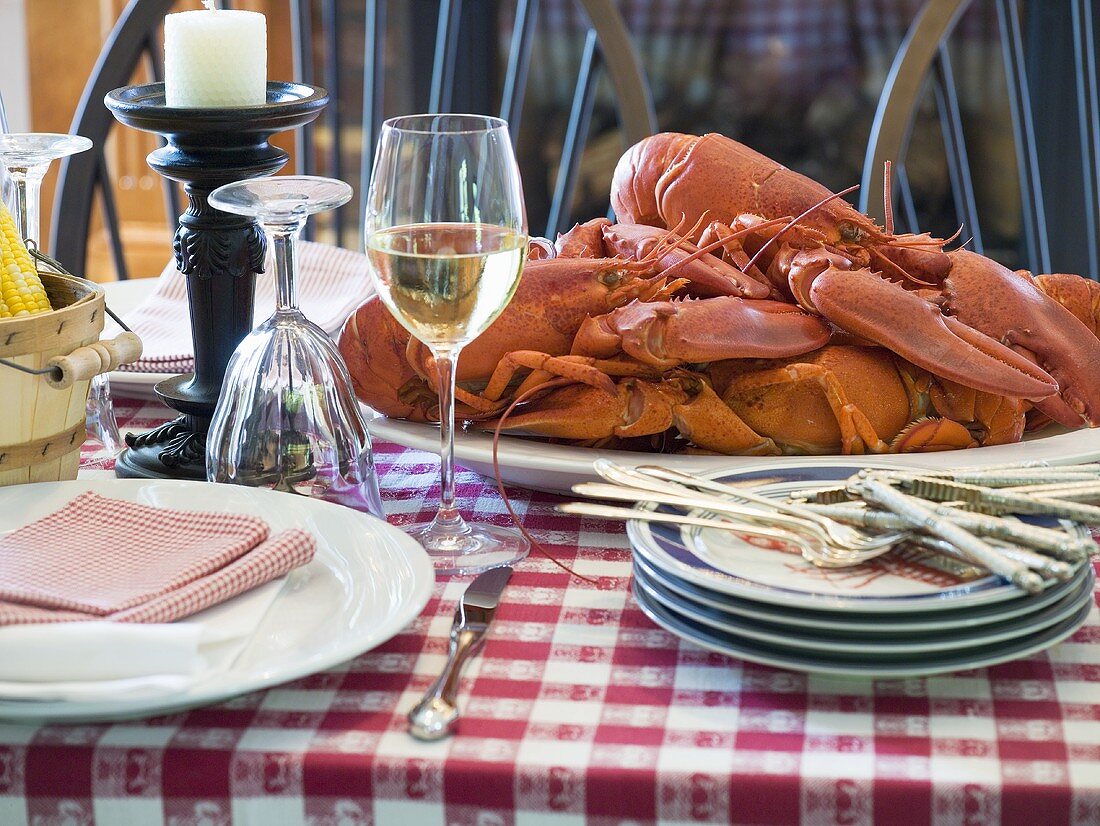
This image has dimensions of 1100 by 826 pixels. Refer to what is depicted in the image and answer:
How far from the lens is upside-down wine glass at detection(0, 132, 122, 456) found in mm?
1016

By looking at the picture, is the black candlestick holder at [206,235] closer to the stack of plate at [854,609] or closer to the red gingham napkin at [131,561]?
the red gingham napkin at [131,561]

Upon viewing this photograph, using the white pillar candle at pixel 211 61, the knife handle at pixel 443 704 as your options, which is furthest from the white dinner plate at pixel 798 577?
the white pillar candle at pixel 211 61

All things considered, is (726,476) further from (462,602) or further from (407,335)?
(407,335)

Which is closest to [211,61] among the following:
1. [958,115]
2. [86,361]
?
[86,361]

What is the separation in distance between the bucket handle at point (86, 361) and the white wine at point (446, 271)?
191 millimetres

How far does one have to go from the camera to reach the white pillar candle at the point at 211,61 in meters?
0.90

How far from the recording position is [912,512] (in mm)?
Answer: 692

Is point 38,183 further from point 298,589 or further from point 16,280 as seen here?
point 298,589

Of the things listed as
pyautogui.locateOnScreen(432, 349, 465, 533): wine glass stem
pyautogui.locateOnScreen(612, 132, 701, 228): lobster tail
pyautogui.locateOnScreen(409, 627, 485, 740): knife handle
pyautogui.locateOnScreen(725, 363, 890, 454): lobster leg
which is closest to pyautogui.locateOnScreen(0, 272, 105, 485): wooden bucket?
pyautogui.locateOnScreen(432, 349, 465, 533): wine glass stem

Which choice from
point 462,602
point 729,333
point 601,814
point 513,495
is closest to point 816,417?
point 729,333

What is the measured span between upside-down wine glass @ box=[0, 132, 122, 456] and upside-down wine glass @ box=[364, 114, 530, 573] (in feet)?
1.14

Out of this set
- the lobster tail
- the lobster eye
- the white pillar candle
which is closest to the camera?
the white pillar candle

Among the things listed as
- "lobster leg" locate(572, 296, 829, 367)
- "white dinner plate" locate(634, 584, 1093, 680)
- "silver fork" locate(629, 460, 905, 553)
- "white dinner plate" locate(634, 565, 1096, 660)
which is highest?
"lobster leg" locate(572, 296, 829, 367)

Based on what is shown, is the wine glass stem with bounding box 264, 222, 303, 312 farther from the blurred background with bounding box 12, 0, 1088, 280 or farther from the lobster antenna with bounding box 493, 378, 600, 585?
the blurred background with bounding box 12, 0, 1088, 280
